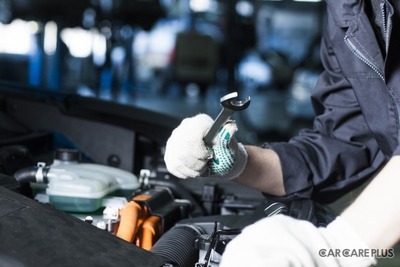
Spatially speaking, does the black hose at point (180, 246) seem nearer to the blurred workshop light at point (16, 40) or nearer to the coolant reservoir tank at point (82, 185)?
the coolant reservoir tank at point (82, 185)

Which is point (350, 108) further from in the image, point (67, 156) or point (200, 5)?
point (200, 5)

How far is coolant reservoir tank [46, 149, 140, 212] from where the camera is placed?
133 cm

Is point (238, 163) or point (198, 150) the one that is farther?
point (238, 163)

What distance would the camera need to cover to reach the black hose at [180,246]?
1154 mm

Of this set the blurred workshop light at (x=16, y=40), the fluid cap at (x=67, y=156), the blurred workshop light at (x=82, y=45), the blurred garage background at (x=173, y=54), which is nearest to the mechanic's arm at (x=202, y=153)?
the fluid cap at (x=67, y=156)

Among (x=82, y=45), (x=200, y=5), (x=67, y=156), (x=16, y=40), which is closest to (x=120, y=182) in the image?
(x=67, y=156)

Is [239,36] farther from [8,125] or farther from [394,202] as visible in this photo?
[394,202]

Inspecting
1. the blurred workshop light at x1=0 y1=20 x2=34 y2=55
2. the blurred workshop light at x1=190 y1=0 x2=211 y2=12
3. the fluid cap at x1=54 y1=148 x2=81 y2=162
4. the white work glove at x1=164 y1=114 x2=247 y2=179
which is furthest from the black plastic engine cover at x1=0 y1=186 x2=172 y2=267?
the blurred workshop light at x1=190 y1=0 x2=211 y2=12

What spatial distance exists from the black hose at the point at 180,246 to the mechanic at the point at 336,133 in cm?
12

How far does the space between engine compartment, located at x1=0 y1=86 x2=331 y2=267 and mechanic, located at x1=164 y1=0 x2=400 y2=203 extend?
0.09 metres

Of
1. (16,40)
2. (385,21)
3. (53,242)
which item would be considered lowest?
(16,40)

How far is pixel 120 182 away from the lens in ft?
4.87

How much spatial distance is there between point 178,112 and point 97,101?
213 inches

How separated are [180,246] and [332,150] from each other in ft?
1.46
